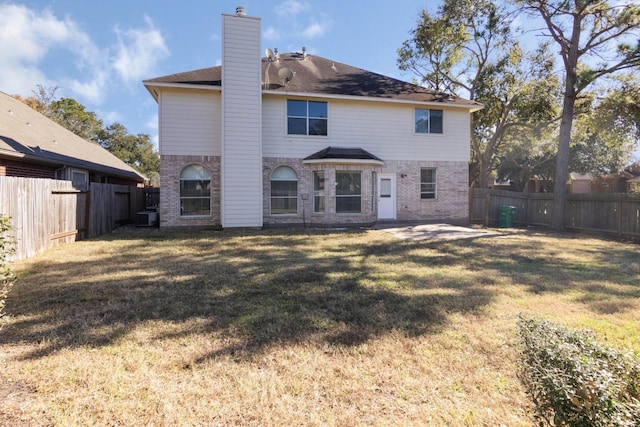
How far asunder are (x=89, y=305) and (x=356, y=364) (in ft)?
12.6

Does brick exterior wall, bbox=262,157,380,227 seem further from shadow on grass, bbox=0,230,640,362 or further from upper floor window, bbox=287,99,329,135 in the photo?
shadow on grass, bbox=0,230,640,362

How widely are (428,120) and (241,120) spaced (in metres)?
8.51

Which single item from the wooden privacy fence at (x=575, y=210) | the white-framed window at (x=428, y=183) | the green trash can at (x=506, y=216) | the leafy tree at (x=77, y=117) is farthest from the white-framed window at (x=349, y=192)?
the leafy tree at (x=77, y=117)

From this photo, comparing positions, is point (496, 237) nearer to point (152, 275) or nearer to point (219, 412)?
point (152, 275)

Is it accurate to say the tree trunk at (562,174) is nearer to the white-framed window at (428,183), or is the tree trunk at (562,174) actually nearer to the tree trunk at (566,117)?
the tree trunk at (566,117)

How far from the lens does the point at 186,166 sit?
44.7 feet

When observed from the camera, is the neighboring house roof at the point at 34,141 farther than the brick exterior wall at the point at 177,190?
No

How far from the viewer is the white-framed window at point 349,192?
46.9 ft

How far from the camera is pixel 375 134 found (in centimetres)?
1520

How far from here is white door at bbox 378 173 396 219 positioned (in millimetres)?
15445

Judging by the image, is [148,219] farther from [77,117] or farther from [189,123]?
[77,117]

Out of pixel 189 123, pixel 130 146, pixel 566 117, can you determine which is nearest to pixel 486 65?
pixel 566 117

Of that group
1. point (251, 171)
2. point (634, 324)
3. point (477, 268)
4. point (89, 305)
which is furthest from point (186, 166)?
point (634, 324)

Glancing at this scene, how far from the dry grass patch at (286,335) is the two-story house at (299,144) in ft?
19.6
